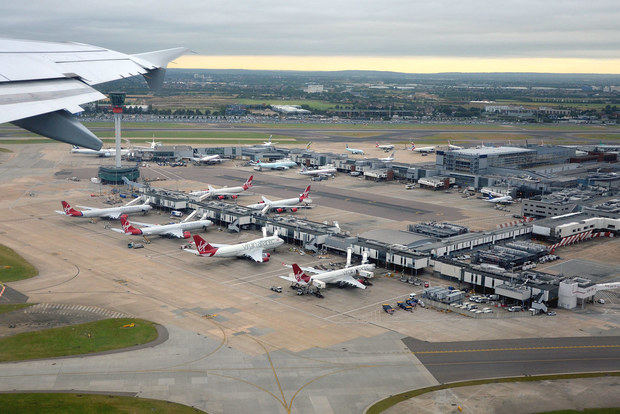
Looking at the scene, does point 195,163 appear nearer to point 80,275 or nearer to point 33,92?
point 80,275

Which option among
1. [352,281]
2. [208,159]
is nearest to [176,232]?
[352,281]

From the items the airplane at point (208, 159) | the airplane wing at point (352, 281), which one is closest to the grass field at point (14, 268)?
the airplane wing at point (352, 281)

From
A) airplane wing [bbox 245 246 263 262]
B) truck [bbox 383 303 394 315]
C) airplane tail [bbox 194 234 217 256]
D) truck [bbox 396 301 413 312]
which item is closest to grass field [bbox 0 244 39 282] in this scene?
airplane tail [bbox 194 234 217 256]

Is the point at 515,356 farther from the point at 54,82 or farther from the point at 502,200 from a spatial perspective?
the point at 502,200

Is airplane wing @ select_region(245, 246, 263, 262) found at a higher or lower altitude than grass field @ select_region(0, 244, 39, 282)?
higher

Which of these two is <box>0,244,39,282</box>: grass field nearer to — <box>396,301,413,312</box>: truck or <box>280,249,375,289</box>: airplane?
<box>280,249,375,289</box>: airplane

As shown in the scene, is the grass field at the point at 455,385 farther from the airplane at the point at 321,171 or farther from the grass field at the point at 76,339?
the airplane at the point at 321,171

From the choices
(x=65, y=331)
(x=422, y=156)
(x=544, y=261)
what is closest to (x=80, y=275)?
(x=65, y=331)
